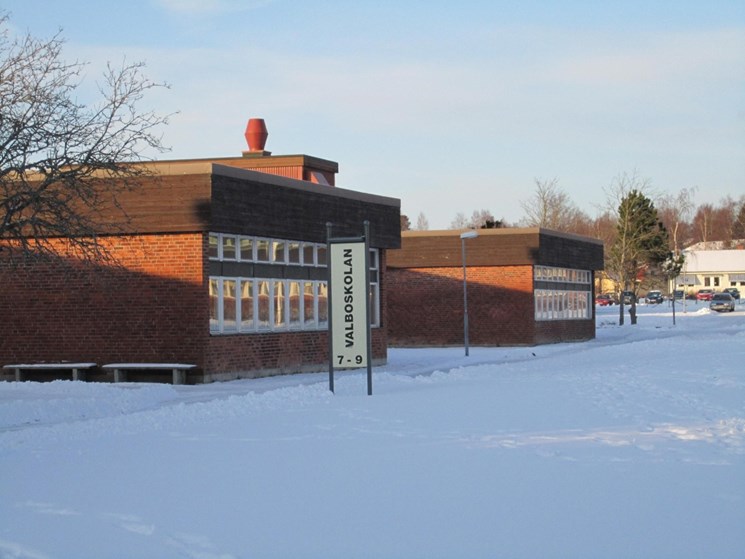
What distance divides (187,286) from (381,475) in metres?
16.4

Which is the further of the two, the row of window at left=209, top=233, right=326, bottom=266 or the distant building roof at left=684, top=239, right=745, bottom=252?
the distant building roof at left=684, top=239, right=745, bottom=252

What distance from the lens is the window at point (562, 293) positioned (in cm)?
5050

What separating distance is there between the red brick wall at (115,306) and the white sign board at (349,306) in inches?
228

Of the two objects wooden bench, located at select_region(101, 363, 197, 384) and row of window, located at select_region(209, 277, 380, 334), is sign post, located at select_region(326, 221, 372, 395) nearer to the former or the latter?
wooden bench, located at select_region(101, 363, 197, 384)

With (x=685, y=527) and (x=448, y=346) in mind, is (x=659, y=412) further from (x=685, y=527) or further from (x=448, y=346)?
(x=448, y=346)

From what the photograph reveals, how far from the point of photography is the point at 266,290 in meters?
30.0

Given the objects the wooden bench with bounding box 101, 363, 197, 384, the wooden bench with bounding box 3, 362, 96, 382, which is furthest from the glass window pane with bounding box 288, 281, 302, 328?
the wooden bench with bounding box 3, 362, 96, 382

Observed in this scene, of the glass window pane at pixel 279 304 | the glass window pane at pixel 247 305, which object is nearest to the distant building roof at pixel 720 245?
the glass window pane at pixel 279 304

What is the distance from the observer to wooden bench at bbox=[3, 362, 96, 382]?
27.7 m

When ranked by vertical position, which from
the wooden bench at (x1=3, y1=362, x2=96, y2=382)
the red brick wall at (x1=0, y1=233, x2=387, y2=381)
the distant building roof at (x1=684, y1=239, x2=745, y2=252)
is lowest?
the wooden bench at (x1=3, y1=362, x2=96, y2=382)

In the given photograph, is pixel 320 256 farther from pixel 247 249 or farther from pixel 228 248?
pixel 228 248

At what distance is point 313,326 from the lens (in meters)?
32.5

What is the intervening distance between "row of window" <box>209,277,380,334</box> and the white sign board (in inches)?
242

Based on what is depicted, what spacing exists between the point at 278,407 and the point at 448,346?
3069 centimetres
